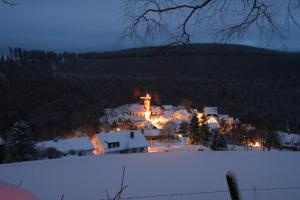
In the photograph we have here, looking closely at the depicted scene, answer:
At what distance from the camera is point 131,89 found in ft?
109

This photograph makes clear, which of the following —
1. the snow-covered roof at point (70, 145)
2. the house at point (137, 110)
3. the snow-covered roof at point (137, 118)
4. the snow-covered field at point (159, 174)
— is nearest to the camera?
the snow-covered field at point (159, 174)

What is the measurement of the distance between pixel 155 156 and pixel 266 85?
31.7 m

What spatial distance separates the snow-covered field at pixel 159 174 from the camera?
9.68ft

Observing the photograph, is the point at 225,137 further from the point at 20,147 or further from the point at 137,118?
the point at 137,118

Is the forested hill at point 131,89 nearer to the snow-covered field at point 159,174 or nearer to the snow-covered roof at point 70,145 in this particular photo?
the snow-covered roof at point 70,145

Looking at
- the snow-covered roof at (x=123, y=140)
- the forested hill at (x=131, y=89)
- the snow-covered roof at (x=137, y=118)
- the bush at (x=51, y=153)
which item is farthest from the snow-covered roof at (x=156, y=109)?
the bush at (x=51, y=153)

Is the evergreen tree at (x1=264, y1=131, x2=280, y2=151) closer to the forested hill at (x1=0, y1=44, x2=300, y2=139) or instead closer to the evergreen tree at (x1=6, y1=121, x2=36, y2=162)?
the forested hill at (x1=0, y1=44, x2=300, y2=139)

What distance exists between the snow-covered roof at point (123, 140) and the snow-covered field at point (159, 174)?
26.4 feet

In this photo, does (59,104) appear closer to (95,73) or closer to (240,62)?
(95,73)

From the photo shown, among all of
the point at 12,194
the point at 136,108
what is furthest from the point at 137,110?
the point at 12,194

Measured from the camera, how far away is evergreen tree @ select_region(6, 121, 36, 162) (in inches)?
366

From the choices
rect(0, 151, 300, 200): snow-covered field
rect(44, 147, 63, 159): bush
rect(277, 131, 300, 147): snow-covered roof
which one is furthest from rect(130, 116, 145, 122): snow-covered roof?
rect(0, 151, 300, 200): snow-covered field

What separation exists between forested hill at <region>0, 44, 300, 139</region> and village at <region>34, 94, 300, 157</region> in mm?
2141

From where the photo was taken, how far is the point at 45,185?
316 centimetres
